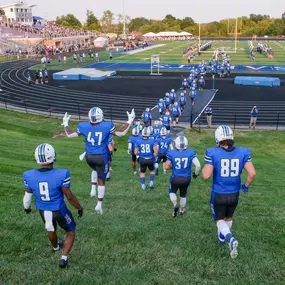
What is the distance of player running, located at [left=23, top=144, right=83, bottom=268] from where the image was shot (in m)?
4.60

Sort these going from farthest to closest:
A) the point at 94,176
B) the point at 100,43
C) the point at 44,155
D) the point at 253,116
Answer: the point at 100,43
the point at 253,116
the point at 94,176
the point at 44,155

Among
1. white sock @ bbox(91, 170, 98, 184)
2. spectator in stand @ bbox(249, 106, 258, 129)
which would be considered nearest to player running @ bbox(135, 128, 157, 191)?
white sock @ bbox(91, 170, 98, 184)

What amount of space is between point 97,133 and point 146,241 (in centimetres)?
210

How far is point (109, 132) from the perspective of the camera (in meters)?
6.45

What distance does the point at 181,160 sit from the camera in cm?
648

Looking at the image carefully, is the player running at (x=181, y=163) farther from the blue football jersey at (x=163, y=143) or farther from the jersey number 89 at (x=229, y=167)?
the blue football jersey at (x=163, y=143)

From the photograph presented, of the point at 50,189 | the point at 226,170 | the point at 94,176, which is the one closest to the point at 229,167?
the point at 226,170

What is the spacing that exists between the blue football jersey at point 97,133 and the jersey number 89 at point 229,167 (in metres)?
2.34

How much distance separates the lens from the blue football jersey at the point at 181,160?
648cm

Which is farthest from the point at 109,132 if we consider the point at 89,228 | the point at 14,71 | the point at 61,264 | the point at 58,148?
the point at 14,71

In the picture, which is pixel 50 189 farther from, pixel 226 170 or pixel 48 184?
pixel 226 170

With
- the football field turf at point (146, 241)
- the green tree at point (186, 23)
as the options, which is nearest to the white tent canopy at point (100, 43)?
the green tree at point (186, 23)

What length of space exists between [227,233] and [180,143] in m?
1.97

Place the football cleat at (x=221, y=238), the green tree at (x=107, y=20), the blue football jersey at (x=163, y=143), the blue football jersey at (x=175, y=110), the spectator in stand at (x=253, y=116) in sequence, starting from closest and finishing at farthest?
the football cleat at (x=221, y=238) → the blue football jersey at (x=163, y=143) → the spectator in stand at (x=253, y=116) → the blue football jersey at (x=175, y=110) → the green tree at (x=107, y=20)
